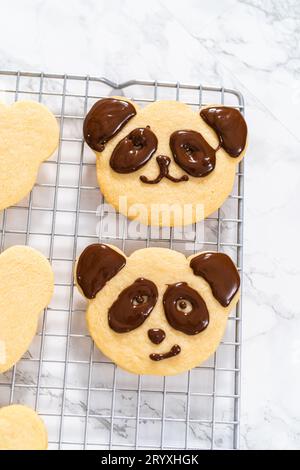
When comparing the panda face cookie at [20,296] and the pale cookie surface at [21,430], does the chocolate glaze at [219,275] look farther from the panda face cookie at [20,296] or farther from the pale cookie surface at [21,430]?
the pale cookie surface at [21,430]

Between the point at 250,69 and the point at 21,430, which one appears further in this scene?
the point at 250,69

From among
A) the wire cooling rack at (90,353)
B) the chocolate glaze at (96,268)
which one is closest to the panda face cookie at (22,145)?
the wire cooling rack at (90,353)

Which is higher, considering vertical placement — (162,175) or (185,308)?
(162,175)

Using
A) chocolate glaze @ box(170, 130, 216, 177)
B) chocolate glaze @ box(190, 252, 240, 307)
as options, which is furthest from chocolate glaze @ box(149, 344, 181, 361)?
chocolate glaze @ box(170, 130, 216, 177)

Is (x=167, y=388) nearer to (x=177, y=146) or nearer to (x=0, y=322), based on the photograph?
(x=0, y=322)

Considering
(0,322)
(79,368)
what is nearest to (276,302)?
(79,368)

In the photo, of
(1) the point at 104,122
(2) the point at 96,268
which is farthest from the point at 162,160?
(2) the point at 96,268

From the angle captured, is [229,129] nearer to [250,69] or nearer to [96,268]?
[250,69]
